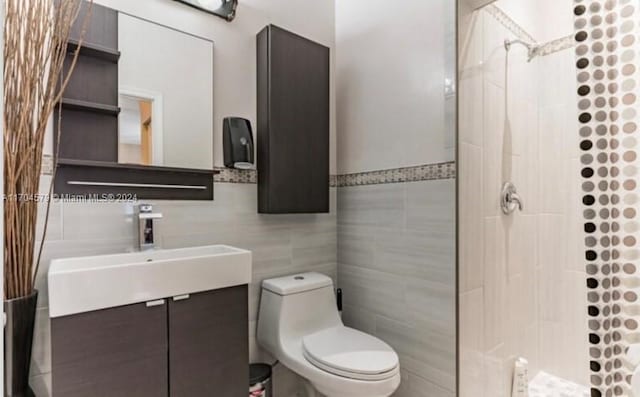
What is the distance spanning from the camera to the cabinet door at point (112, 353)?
0.97m

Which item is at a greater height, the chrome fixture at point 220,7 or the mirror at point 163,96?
the chrome fixture at point 220,7

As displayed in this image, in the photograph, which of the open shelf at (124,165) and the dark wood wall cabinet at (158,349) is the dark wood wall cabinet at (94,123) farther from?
the dark wood wall cabinet at (158,349)

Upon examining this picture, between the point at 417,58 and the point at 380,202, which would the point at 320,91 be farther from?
the point at 380,202

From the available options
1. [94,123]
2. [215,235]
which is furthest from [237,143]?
[94,123]

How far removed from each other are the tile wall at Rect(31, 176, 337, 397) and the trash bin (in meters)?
0.09

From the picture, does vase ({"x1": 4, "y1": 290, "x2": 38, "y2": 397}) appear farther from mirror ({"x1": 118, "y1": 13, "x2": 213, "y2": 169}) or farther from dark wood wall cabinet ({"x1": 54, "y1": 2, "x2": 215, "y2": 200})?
mirror ({"x1": 118, "y1": 13, "x2": 213, "y2": 169})

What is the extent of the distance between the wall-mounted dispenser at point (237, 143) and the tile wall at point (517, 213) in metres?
0.96

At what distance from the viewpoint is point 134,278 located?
1.08 meters

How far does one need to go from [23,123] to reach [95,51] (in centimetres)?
47

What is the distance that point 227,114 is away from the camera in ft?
5.40

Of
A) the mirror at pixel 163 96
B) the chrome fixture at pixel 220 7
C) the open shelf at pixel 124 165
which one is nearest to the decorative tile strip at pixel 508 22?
the chrome fixture at pixel 220 7

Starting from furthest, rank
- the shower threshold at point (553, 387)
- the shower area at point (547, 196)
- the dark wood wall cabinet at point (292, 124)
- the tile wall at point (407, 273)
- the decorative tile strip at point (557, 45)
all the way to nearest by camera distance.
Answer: the decorative tile strip at point (557, 45) < the shower threshold at point (553, 387) < the dark wood wall cabinet at point (292, 124) < the tile wall at point (407, 273) < the shower area at point (547, 196)

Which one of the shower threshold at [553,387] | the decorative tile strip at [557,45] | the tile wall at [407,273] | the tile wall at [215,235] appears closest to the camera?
the tile wall at [215,235]

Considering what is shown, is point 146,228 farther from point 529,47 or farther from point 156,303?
point 529,47
